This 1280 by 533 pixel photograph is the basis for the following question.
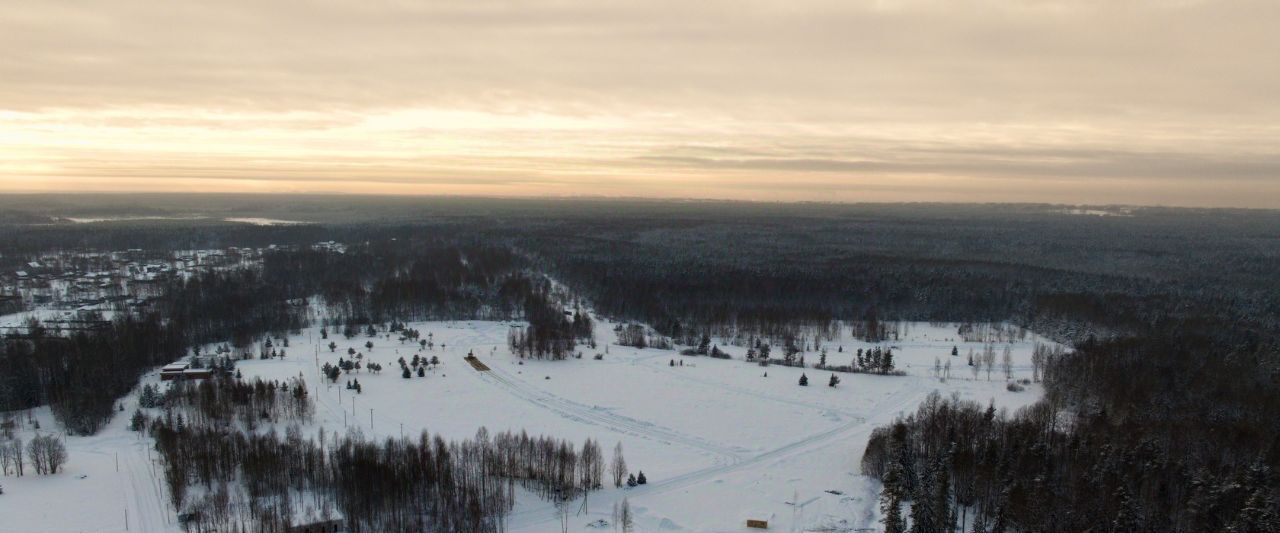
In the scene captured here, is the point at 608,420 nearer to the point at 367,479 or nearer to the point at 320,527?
the point at 367,479

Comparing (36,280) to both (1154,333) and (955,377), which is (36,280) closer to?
(955,377)

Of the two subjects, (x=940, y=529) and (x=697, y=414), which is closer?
(x=940, y=529)

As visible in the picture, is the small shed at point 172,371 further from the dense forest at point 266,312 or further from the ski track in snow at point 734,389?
the ski track in snow at point 734,389

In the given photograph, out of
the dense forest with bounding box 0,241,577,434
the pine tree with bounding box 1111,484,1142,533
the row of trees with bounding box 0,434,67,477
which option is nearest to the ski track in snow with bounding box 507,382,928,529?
the pine tree with bounding box 1111,484,1142,533

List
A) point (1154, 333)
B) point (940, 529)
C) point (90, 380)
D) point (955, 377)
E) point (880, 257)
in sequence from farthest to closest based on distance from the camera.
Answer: point (880, 257), point (1154, 333), point (955, 377), point (90, 380), point (940, 529)

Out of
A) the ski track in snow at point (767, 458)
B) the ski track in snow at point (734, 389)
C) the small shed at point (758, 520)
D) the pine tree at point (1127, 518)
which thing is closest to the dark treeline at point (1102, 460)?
the pine tree at point (1127, 518)

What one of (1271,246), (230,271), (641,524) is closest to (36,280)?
(230,271)

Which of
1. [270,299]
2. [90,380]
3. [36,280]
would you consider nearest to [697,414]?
[90,380]

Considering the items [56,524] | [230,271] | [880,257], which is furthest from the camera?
[880,257]
